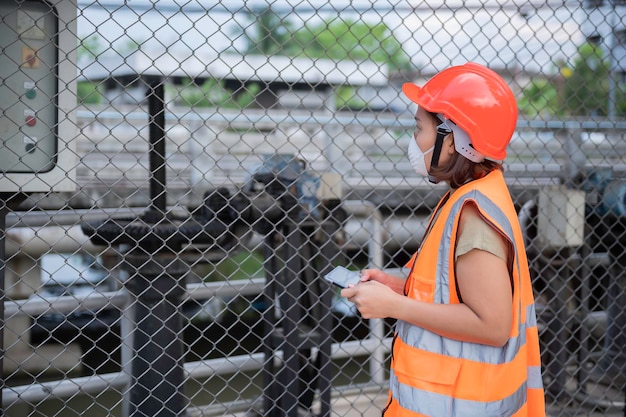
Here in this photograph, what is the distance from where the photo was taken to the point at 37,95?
2.55m

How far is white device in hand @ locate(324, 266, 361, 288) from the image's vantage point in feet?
6.57

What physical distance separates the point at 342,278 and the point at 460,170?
461 mm

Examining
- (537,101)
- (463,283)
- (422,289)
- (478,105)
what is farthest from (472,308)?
(537,101)

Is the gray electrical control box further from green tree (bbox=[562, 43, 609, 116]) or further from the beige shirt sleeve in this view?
green tree (bbox=[562, 43, 609, 116])

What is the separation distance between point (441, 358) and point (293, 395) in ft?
5.22

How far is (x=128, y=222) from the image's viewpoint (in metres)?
3.03

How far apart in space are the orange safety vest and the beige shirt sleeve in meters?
0.02

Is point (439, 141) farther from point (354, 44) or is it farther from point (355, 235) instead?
point (354, 44)

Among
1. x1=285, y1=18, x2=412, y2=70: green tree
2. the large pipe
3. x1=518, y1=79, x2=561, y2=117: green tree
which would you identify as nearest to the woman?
x1=285, y1=18, x2=412, y2=70: green tree

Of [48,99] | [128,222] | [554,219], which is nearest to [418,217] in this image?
[554,219]

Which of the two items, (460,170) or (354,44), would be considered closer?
(460,170)

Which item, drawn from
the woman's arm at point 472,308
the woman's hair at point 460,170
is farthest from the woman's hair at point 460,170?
the woman's arm at point 472,308

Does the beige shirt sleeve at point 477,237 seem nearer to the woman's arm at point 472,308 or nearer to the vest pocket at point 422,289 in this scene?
the woman's arm at point 472,308

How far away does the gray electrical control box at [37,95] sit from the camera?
8.18 ft
